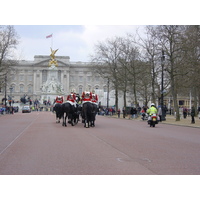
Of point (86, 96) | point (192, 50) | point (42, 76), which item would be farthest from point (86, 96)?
point (42, 76)

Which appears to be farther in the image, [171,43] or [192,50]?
[171,43]

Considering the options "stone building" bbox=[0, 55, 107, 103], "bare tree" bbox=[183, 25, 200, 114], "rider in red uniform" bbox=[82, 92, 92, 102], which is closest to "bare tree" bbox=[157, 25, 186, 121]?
"bare tree" bbox=[183, 25, 200, 114]

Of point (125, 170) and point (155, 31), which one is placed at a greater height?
point (155, 31)

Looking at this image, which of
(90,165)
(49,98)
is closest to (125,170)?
(90,165)

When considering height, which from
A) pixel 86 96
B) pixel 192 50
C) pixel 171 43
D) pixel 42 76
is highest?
pixel 42 76

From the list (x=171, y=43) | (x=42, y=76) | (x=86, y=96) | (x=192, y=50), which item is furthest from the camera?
(x=42, y=76)

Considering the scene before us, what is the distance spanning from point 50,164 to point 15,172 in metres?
1.09

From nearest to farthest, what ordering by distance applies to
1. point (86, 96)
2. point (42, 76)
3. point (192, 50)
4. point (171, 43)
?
point (86, 96)
point (192, 50)
point (171, 43)
point (42, 76)

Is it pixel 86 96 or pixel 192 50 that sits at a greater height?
pixel 192 50

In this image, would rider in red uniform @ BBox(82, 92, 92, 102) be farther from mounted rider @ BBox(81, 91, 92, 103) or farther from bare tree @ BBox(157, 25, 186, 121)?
bare tree @ BBox(157, 25, 186, 121)

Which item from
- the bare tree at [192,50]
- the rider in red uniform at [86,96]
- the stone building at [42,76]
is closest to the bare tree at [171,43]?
the bare tree at [192,50]

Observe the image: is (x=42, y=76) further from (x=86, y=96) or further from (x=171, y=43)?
(x=86, y=96)

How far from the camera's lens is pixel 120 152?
10.4 metres

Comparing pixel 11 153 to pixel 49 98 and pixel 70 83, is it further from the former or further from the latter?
pixel 70 83
